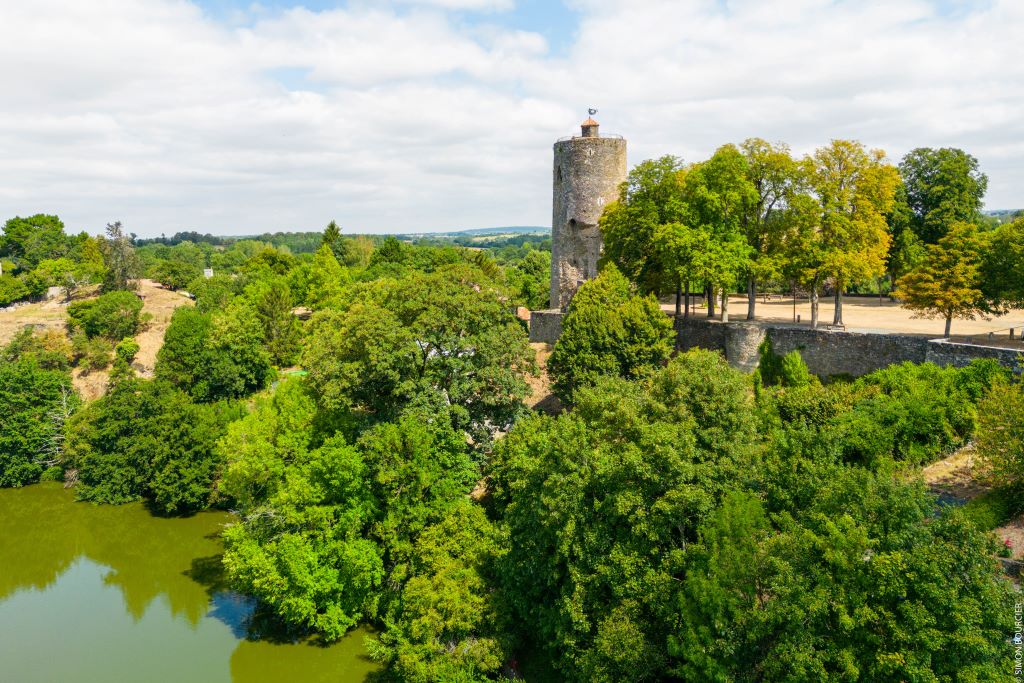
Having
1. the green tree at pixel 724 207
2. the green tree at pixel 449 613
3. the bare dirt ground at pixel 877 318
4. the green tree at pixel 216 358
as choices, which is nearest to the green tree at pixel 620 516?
the green tree at pixel 449 613

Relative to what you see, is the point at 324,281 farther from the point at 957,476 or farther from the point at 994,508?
the point at 994,508

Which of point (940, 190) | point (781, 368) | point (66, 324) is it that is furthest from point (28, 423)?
point (940, 190)

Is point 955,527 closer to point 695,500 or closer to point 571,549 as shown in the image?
point 695,500

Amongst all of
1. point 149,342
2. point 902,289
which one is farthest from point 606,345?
point 149,342

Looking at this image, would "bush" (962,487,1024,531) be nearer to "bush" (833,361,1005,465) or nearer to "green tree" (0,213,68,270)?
"bush" (833,361,1005,465)

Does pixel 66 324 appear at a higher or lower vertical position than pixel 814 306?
lower

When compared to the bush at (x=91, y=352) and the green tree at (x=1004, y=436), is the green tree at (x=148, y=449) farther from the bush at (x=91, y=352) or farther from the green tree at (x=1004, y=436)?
the green tree at (x=1004, y=436)
